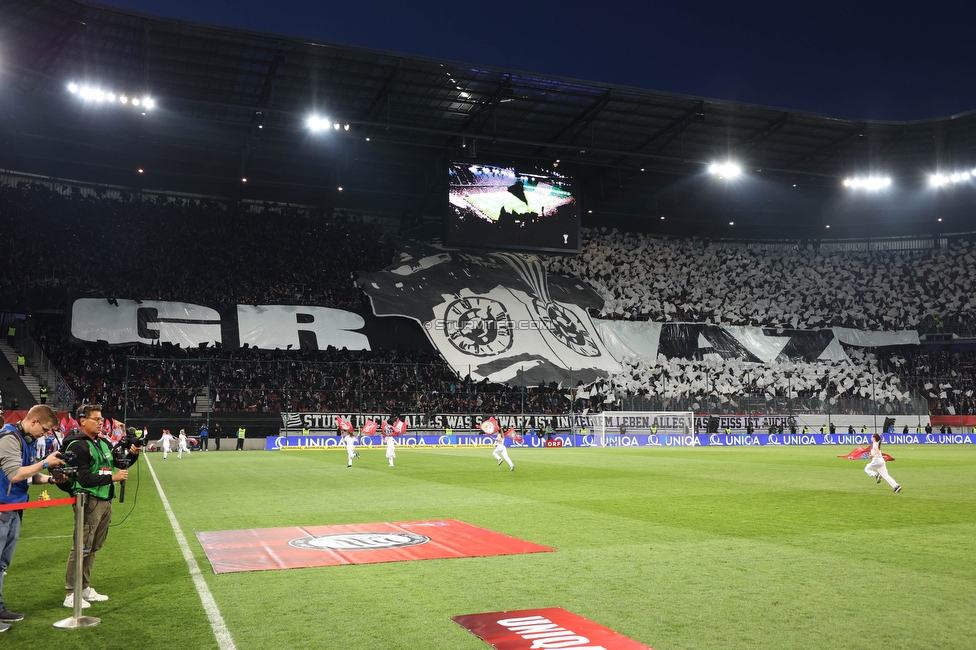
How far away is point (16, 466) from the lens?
7.66 m

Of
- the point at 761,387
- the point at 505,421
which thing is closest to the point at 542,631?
the point at 505,421

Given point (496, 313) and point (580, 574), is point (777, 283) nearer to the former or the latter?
point (496, 313)

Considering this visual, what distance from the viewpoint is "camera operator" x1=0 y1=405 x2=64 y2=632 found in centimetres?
762

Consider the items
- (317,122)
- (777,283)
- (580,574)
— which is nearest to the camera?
(580,574)

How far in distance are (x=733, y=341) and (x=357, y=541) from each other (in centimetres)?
5694

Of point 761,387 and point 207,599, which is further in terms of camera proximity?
point 761,387

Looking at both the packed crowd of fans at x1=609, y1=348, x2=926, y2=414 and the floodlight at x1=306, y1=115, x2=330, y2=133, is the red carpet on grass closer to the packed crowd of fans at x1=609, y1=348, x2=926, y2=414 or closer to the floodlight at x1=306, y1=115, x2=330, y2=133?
the floodlight at x1=306, y1=115, x2=330, y2=133

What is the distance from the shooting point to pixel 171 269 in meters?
54.2

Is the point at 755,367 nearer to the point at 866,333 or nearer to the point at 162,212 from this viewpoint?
the point at 866,333

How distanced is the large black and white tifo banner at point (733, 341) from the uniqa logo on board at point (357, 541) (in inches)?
1868

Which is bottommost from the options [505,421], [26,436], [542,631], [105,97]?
[505,421]

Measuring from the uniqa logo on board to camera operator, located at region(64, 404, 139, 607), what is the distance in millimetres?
3675

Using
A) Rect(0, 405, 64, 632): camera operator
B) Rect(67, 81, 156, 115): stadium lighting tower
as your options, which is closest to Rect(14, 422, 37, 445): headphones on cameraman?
Result: Rect(0, 405, 64, 632): camera operator

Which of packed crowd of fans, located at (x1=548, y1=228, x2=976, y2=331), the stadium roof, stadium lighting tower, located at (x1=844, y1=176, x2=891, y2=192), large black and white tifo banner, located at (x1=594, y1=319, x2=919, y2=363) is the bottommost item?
large black and white tifo banner, located at (x1=594, y1=319, x2=919, y2=363)
